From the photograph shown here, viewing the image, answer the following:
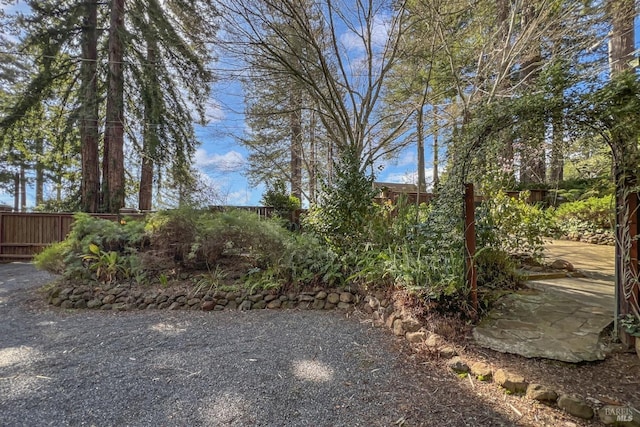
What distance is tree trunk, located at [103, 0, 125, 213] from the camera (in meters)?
7.82

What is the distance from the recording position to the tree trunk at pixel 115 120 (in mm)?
7824

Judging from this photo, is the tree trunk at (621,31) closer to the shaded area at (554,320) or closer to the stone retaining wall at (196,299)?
the shaded area at (554,320)

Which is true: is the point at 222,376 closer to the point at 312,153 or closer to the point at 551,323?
the point at 551,323

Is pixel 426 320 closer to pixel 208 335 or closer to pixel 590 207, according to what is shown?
pixel 208 335

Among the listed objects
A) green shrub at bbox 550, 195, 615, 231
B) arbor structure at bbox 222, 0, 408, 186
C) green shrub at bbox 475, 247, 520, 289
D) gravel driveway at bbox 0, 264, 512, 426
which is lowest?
gravel driveway at bbox 0, 264, 512, 426

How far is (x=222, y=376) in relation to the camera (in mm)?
1934

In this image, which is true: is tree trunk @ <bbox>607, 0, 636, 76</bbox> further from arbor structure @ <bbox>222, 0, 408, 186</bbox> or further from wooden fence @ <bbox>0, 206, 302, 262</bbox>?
wooden fence @ <bbox>0, 206, 302, 262</bbox>

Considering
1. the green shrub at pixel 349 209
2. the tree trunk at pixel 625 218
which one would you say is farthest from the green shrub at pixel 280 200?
the tree trunk at pixel 625 218

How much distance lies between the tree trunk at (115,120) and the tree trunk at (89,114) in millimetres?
352

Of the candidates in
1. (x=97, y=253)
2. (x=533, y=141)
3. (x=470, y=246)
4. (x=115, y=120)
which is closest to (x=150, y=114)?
(x=115, y=120)

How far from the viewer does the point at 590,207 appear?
6.07m

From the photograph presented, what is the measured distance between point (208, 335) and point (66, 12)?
33.6 feet

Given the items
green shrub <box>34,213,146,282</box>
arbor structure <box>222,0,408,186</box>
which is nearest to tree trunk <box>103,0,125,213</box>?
green shrub <box>34,213,146,282</box>

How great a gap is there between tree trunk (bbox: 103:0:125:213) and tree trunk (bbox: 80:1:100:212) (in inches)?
13.9
